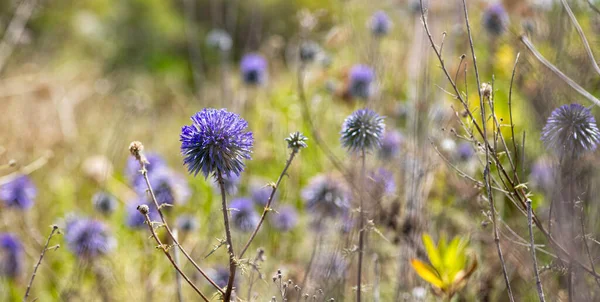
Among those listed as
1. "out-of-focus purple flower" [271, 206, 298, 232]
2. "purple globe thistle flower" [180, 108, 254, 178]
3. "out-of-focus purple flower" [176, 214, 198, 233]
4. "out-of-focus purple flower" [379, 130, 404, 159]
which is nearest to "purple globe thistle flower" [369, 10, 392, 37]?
"out-of-focus purple flower" [379, 130, 404, 159]

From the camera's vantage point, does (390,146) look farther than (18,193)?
Yes

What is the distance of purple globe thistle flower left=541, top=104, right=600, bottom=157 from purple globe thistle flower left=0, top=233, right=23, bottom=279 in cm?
180

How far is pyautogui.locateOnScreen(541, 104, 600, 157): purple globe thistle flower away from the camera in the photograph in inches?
45.8

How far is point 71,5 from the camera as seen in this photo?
6.08 meters

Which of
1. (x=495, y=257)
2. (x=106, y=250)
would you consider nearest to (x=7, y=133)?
(x=106, y=250)

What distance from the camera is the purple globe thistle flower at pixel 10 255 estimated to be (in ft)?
7.04

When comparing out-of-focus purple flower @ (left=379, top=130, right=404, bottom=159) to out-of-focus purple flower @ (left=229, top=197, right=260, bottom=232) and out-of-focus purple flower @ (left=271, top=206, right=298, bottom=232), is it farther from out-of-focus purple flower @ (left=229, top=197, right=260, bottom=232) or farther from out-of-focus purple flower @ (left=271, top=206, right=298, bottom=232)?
out-of-focus purple flower @ (left=229, top=197, right=260, bottom=232)

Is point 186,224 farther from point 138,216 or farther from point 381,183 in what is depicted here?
point 381,183

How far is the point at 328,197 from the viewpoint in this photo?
6.73ft

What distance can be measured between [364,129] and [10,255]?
1406mm

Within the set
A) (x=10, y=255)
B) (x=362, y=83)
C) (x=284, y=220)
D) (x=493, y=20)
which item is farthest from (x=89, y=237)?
(x=493, y=20)

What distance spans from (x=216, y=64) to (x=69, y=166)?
2459 mm

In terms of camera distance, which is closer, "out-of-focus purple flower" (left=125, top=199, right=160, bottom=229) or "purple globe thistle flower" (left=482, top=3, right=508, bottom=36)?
"out-of-focus purple flower" (left=125, top=199, right=160, bottom=229)

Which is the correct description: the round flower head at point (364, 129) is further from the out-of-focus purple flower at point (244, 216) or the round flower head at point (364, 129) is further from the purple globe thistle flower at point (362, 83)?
the purple globe thistle flower at point (362, 83)
